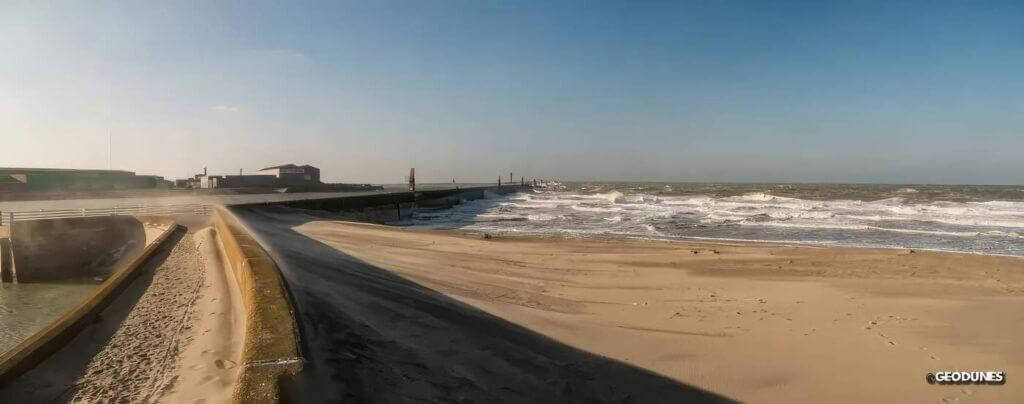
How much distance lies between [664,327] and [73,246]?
18246mm

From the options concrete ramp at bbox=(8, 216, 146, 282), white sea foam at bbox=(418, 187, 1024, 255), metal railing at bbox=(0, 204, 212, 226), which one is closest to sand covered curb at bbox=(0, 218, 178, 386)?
concrete ramp at bbox=(8, 216, 146, 282)

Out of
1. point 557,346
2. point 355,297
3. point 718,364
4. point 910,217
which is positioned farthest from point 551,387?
point 910,217

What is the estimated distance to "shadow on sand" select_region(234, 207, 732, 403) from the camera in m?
3.01

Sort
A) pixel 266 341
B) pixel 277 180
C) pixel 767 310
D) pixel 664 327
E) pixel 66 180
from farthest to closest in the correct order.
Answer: pixel 277 180 → pixel 66 180 → pixel 767 310 → pixel 664 327 → pixel 266 341

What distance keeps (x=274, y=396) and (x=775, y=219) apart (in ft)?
82.5

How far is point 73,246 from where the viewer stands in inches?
579

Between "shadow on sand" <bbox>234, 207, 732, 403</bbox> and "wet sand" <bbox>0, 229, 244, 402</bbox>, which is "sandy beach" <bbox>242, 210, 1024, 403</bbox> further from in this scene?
"wet sand" <bbox>0, 229, 244, 402</bbox>

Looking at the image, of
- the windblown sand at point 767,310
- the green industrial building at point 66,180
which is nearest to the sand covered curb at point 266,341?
the windblown sand at point 767,310

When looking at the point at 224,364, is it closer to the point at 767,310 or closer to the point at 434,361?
the point at 434,361

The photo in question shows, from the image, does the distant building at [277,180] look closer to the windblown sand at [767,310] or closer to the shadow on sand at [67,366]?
the windblown sand at [767,310]

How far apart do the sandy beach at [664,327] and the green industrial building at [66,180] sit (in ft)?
142

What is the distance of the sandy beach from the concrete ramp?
438 inches

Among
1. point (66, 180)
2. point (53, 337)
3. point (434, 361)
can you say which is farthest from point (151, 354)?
point (66, 180)

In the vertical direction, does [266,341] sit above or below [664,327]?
above
